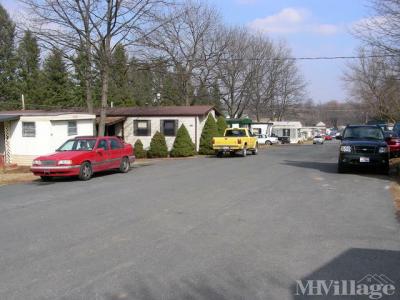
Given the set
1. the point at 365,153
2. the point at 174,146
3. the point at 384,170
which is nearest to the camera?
the point at 365,153

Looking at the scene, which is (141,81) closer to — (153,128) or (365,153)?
(153,128)

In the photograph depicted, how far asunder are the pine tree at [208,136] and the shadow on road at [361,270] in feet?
85.6

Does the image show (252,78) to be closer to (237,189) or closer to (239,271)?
(237,189)

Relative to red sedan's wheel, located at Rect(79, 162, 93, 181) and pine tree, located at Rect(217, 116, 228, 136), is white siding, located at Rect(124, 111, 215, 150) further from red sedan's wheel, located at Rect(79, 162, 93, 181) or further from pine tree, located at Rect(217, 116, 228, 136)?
red sedan's wheel, located at Rect(79, 162, 93, 181)

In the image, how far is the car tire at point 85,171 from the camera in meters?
16.1

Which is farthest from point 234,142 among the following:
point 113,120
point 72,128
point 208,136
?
point 113,120

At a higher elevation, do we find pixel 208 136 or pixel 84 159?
pixel 208 136

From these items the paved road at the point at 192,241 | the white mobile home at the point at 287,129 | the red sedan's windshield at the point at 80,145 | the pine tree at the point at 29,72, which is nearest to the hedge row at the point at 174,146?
the red sedan's windshield at the point at 80,145

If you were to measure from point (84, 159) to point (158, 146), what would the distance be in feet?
47.8

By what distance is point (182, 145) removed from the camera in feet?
100

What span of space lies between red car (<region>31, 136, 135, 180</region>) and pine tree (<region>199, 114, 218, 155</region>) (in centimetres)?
1308

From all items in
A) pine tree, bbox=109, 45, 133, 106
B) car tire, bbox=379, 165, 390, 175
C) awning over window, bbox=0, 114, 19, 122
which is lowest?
car tire, bbox=379, 165, 390, 175

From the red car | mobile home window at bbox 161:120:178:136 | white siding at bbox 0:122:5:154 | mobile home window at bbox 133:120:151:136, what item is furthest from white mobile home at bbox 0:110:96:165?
mobile home window at bbox 161:120:178:136

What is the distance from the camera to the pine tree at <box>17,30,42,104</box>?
54156 mm
